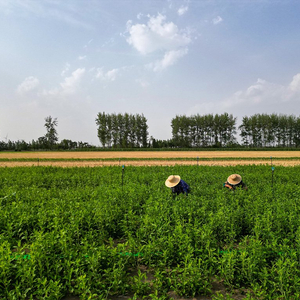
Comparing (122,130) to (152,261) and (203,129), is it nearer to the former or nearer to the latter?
(203,129)

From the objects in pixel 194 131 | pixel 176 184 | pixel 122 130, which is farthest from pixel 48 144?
pixel 176 184

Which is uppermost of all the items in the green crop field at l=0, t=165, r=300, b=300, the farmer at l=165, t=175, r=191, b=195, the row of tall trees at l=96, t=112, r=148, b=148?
the row of tall trees at l=96, t=112, r=148, b=148

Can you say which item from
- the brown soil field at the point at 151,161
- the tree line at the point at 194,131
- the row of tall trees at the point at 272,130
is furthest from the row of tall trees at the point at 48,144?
the row of tall trees at the point at 272,130

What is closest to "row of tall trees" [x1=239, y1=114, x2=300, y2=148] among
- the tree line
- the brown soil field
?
the tree line

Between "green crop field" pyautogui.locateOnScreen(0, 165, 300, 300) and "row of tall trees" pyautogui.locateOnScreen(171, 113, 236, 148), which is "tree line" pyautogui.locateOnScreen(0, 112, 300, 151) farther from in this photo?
"green crop field" pyautogui.locateOnScreen(0, 165, 300, 300)

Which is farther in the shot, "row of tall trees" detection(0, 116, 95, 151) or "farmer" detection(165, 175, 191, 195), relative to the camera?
"row of tall trees" detection(0, 116, 95, 151)

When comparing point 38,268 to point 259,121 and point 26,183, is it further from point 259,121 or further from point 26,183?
point 259,121

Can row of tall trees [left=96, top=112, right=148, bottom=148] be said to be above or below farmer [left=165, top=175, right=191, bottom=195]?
above

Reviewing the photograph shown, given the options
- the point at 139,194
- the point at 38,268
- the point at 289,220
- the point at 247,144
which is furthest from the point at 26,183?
the point at 247,144

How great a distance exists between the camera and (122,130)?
254ft

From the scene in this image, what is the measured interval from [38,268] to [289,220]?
4987mm

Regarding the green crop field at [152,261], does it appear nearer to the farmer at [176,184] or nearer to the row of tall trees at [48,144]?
the farmer at [176,184]

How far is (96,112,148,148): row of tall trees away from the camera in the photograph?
75938 mm

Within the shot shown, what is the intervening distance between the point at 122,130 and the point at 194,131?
24.9m
